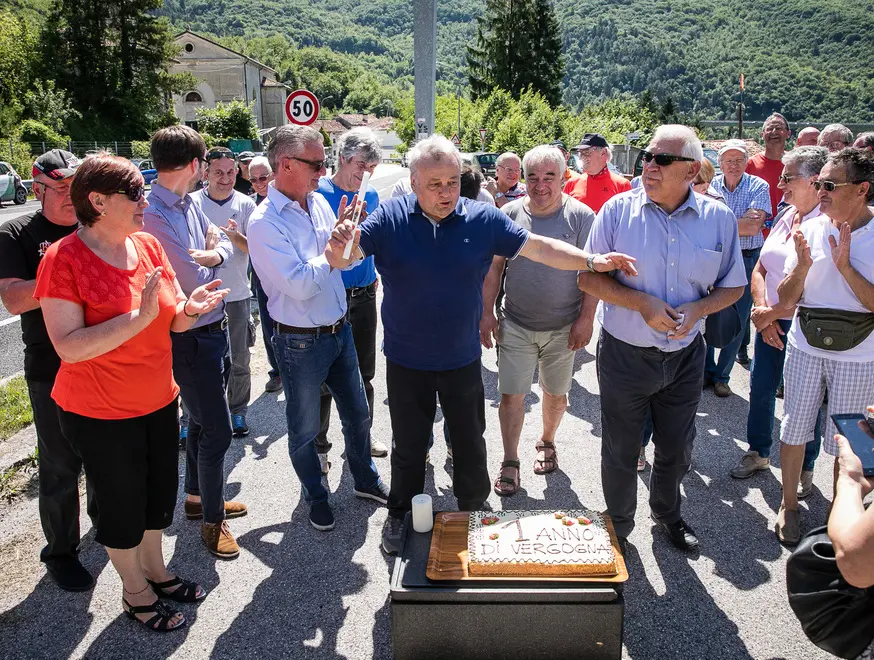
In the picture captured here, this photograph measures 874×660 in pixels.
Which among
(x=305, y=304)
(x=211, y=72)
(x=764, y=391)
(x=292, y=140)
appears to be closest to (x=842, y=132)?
(x=764, y=391)

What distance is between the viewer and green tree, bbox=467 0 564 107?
2025 inches

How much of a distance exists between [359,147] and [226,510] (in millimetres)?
2567

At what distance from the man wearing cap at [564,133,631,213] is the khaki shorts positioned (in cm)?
291

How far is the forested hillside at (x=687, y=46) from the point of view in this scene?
104375 millimetres

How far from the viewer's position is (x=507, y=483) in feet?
13.4

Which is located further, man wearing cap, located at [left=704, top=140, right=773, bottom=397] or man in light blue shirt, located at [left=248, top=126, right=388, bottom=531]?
man wearing cap, located at [left=704, top=140, right=773, bottom=397]

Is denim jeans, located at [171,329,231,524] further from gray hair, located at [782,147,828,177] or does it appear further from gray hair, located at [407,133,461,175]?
gray hair, located at [782,147,828,177]

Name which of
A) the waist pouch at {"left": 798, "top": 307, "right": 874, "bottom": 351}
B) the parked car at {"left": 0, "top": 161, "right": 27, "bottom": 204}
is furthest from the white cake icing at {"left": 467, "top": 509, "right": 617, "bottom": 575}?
the parked car at {"left": 0, "top": 161, "right": 27, "bottom": 204}

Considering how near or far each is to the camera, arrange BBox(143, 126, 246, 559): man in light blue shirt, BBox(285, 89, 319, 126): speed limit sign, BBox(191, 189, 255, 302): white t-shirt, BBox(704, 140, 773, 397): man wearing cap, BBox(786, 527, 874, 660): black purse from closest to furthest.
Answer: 1. BBox(786, 527, 874, 660): black purse
2. BBox(143, 126, 246, 559): man in light blue shirt
3. BBox(191, 189, 255, 302): white t-shirt
4. BBox(704, 140, 773, 397): man wearing cap
5. BBox(285, 89, 319, 126): speed limit sign

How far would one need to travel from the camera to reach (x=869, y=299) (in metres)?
3.14

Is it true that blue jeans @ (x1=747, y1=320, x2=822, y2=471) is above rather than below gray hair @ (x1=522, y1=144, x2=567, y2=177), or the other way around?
below

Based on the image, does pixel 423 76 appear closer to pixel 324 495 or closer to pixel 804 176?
pixel 804 176

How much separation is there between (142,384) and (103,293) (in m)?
0.44

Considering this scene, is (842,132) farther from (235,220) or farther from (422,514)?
(422,514)
